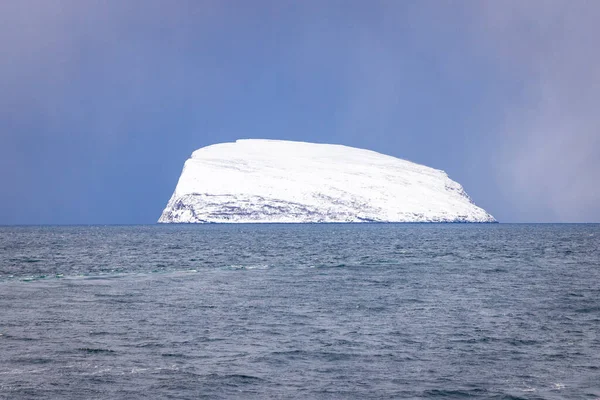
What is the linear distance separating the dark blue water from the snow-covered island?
111 meters

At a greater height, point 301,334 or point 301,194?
point 301,194

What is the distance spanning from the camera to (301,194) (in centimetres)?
15250

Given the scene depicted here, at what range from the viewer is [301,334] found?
20.6 meters

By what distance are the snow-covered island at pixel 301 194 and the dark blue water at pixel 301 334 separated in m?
111

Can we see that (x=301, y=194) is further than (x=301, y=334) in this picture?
Yes

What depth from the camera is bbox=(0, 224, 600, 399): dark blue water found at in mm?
15219

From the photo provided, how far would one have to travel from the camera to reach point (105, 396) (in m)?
14.3

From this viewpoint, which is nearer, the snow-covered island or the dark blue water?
the dark blue water

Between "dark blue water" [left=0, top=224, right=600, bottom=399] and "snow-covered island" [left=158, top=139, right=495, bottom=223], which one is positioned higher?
"snow-covered island" [left=158, top=139, right=495, bottom=223]

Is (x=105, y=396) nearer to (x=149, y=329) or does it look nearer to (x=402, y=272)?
(x=149, y=329)

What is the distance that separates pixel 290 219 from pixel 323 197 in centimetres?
869

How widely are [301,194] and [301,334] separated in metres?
132

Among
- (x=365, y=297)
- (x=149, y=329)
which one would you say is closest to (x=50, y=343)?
(x=149, y=329)

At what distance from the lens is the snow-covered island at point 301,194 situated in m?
151
